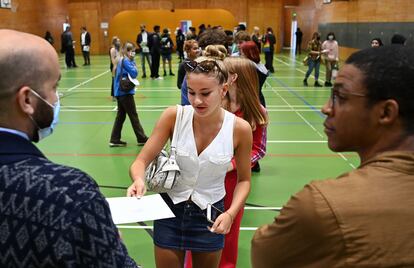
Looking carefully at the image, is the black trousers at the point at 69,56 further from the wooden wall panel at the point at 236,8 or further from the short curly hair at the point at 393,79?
the short curly hair at the point at 393,79

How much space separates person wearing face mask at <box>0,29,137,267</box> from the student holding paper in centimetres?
129

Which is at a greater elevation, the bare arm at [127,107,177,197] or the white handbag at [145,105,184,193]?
the bare arm at [127,107,177,197]

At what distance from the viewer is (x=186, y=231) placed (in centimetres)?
264

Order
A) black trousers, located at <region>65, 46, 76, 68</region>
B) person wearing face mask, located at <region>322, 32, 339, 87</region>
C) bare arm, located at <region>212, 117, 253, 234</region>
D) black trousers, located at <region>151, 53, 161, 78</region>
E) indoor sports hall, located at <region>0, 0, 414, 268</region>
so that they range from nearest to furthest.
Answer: bare arm, located at <region>212, 117, 253, 234</region>
indoor sports hall, located at <region>0, 0, 414, 268</region>
person wearing face mask, located at <region>322, 32, 339, 87</region>
black trousers, located at <region>151, 53, 161, 78</region>
black trousers, located at <region>65, 46, 76, 68</region>

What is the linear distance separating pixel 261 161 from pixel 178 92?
7.28m

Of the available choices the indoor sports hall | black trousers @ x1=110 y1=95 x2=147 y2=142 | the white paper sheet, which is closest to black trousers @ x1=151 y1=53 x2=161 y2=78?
the indoor sports hall

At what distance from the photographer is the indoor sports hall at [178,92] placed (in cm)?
633

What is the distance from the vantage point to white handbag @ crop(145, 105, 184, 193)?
2.59m

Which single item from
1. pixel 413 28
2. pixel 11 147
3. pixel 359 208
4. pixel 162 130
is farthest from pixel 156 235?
pixel 413 28

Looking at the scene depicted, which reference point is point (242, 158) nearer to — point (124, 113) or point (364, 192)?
point (364, 192)

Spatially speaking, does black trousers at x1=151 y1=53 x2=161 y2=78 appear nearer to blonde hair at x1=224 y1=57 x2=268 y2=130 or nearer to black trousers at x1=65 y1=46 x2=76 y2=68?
black trousers at x1=65 y1=46 x2=76 y2=68

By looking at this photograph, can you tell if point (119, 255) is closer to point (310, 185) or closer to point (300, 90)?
point (310, 185)

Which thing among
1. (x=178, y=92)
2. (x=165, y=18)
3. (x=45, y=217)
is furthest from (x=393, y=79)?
(x=165, y=18)

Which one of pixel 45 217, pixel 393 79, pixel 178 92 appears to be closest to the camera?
pixel 45 217
